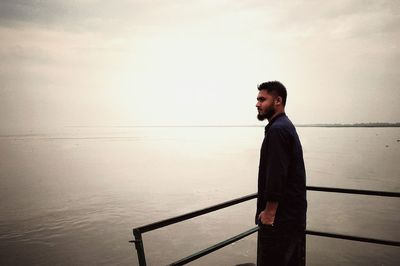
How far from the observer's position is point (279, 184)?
224 centimetres

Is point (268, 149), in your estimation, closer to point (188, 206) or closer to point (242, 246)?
point (242, 246)

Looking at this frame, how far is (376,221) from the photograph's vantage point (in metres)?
17.0

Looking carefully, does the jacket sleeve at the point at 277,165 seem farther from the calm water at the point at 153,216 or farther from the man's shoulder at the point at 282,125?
the calm water at the point at 153,216

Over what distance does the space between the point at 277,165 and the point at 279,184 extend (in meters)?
0.15

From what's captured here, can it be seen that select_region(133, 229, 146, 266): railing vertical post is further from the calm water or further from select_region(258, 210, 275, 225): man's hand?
the calm water

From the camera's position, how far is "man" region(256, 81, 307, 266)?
226 cm

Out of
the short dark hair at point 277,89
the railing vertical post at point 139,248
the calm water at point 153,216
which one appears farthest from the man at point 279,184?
the calm water at point 153,216

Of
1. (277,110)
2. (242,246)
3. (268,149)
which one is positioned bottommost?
(242,246)

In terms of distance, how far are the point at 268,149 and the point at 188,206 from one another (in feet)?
57.6

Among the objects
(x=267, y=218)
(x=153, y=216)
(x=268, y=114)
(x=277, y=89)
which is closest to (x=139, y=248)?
(x=267, y=218)

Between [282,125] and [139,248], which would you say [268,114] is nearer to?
[282,125]

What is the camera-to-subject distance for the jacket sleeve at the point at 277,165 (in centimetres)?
224

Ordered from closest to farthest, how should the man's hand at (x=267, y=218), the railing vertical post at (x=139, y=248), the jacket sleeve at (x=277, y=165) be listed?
the railing vertical post at (x=139, y=248), the jacket sleeve at (x=277, y=165), the man's hand at (x=267, y=218)

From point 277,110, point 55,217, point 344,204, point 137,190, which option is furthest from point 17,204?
point 344,204
